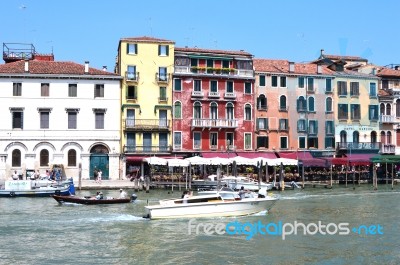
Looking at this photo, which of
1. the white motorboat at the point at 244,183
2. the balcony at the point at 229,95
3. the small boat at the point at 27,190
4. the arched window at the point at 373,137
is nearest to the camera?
the small boat at the point at 27,190

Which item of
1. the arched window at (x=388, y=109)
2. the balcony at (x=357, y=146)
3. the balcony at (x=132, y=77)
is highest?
the balcony at (x=132, y=77)

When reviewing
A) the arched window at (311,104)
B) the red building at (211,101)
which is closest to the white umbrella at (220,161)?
the red building at (211,101)

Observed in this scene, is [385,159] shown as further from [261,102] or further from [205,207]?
[205,207]

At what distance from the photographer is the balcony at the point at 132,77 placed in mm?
49781

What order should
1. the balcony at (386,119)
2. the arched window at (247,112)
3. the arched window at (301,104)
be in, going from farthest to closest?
the balcony at (386,119), the arched window at (301,104), the arched window at (247,112)

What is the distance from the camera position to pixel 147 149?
49.7 meters

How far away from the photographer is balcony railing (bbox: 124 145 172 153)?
4925 centimetres

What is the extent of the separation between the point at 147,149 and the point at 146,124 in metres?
2.10

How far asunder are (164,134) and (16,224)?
25714mm

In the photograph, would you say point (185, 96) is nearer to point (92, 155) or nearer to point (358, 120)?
point (92, 155)

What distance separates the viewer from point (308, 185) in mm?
48969

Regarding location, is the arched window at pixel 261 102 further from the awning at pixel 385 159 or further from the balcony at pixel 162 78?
the awning at pixel 385 159

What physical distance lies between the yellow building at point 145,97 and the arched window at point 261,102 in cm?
819

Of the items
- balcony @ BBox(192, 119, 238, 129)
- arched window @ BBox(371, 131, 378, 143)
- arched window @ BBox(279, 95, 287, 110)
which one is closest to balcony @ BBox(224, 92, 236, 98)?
balcony @ BBox(192, 119, 238, 129)
